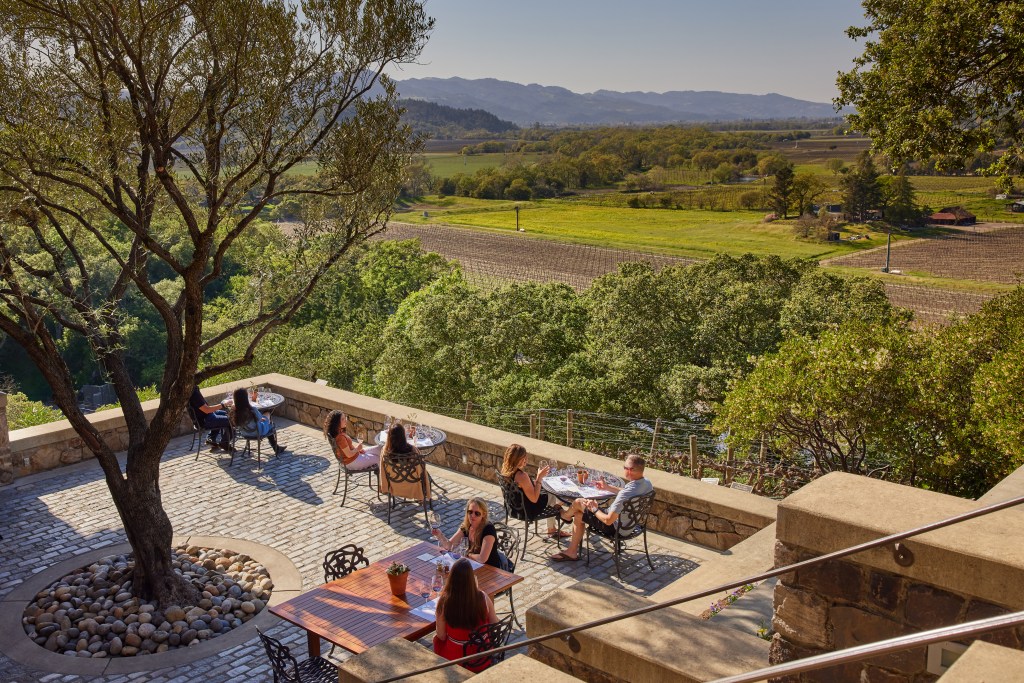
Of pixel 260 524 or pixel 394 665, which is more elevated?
pixel 394 665

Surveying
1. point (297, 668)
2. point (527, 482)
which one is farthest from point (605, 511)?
point (297, 668)

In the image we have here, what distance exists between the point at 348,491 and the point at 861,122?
9009 mm

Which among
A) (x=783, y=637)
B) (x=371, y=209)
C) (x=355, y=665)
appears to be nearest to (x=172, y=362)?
(x=371, y=209)

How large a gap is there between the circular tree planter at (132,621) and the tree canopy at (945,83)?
9680mm

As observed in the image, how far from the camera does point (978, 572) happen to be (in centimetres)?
366

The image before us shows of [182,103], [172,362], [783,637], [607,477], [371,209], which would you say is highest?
[182,103]

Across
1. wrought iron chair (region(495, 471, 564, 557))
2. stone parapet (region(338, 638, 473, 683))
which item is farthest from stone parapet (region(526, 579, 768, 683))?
wrought iron chair (region(495, 471, 564, 557))

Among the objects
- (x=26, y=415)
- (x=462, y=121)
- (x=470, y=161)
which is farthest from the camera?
(x=462, y=121)

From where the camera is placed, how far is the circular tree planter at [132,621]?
6.84 meters

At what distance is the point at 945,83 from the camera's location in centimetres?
1120

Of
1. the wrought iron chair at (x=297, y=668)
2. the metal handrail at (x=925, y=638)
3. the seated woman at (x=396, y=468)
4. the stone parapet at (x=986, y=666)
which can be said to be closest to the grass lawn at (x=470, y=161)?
the seated woman at (x=396, y=468)

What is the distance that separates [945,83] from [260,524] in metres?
10.2

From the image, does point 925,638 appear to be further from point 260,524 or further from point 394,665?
point 260,524

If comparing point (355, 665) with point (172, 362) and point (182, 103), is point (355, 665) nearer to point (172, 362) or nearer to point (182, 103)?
point (172, 362)
